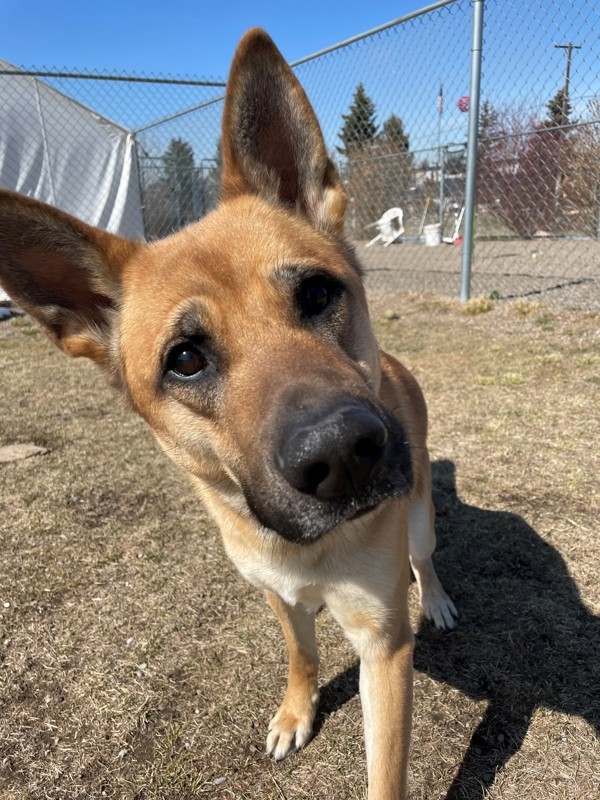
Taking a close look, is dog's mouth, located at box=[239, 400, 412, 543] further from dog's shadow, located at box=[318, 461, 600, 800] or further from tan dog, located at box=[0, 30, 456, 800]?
dog's shadow, located at box=[318, 461, 600, 800]

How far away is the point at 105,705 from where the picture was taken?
222cm

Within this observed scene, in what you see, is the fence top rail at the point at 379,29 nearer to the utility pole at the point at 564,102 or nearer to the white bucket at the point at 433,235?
the utility pole at the point at 564,102

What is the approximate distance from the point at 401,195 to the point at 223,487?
1139cm

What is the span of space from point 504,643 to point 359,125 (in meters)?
9.69

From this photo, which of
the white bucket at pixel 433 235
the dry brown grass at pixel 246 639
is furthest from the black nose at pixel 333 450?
the white bucket at pixel 433 235

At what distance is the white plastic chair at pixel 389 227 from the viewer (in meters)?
13.0

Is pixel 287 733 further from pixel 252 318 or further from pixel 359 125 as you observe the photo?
pixel 359 125

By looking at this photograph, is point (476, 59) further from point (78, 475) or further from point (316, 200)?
point (78, 475)

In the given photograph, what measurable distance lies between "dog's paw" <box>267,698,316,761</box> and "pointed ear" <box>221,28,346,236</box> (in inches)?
72.1

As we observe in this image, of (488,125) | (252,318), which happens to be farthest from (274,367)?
(488,125)

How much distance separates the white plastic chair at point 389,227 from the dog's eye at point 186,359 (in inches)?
471

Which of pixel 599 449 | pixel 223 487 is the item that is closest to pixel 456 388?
pixel 599 449

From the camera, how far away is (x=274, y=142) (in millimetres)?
2152

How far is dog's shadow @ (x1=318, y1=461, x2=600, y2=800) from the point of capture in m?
2.03
